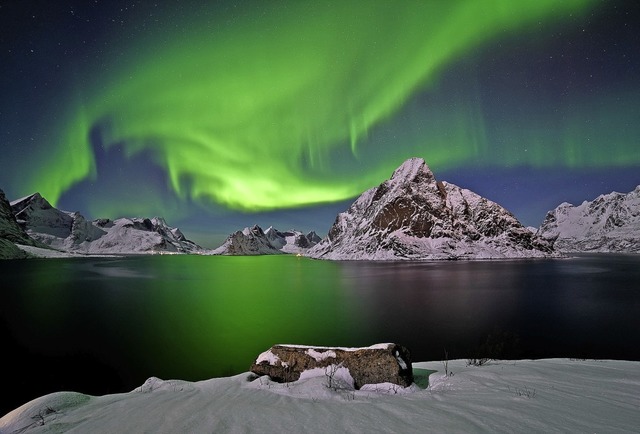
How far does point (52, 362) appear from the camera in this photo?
21.2 m

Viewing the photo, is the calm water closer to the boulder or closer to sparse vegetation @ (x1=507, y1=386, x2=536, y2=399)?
sparse vegetation @ (x1=507, y1=386, x2=536, y2=399)

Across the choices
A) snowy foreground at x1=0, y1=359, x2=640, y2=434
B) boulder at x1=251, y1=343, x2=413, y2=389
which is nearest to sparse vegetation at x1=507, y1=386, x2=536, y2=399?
snowy foreground at x1=0, y1=359, x2=640, y2=434

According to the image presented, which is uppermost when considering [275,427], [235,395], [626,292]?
[275,427]

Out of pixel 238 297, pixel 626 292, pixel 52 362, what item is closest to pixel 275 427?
pixel 52 362

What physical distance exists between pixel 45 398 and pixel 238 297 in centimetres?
5073

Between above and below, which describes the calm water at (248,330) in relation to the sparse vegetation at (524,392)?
below

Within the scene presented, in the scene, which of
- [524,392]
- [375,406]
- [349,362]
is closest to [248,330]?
[349,362]

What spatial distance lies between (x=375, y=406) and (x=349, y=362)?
2676mm

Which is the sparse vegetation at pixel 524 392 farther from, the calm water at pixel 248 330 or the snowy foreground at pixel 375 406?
the calm water at pixel 248 330

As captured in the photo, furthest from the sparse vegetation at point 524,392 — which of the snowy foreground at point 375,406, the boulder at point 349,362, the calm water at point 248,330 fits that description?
the calm water at point 248,330

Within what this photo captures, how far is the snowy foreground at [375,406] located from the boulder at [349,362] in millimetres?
373

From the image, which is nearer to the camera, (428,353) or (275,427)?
(275,427)

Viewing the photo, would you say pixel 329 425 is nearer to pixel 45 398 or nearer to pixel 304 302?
pixel 45 398

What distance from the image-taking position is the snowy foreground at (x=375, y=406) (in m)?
5.40
